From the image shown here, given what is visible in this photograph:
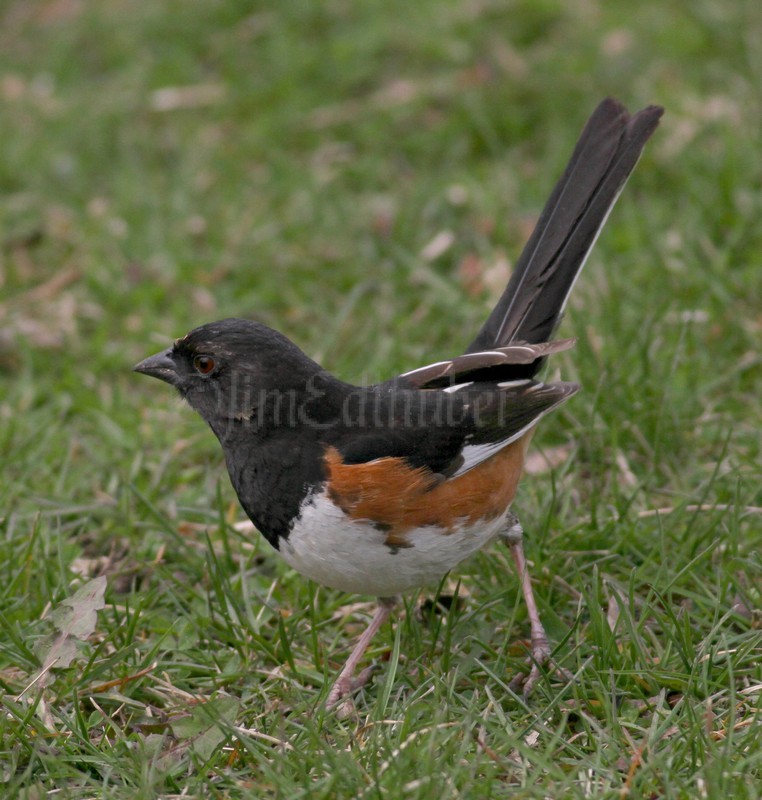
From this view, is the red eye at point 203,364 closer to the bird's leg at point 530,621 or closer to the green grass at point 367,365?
the green grass at point 367,365

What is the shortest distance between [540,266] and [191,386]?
52.2 inches

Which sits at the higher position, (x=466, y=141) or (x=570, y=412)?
(x=466, y=141)

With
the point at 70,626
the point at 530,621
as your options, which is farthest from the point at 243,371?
the point at 530,621

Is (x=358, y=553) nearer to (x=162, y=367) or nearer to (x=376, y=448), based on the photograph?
(x=376, y=448)

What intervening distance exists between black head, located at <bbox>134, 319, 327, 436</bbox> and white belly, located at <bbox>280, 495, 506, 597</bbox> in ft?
1.36

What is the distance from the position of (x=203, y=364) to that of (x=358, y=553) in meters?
0.86

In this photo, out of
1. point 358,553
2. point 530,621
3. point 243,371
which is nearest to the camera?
point 358,553

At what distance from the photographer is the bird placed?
3355 mm

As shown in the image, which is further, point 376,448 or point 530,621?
point 530,621

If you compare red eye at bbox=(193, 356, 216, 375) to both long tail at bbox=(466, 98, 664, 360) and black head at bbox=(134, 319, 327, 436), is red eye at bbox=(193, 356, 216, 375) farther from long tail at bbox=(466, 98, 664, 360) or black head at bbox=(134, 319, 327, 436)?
long tail at bbox=(466, 98, 664, 360)

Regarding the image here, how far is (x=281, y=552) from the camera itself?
3465 millimetres

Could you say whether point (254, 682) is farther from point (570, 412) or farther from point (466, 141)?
point (466, 141)

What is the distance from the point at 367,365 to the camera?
5.14m

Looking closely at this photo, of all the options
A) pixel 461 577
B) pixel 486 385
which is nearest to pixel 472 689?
pixel 461 577
